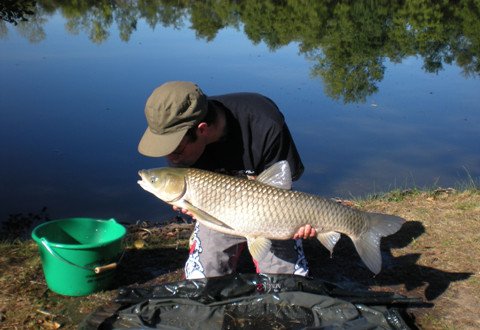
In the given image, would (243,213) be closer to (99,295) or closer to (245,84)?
(99,295)

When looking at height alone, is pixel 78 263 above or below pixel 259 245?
below

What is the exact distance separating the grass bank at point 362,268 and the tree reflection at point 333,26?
4.18 meters

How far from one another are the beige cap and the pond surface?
74.6 inches

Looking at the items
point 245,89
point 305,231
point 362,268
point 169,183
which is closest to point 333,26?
point 245,89

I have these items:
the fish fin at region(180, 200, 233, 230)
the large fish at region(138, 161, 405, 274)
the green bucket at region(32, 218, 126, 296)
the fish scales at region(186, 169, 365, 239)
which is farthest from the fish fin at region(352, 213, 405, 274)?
the green bucket at region(32, 218, 126, 296)

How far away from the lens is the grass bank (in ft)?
7.91

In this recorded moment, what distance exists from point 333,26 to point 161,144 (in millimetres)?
10786

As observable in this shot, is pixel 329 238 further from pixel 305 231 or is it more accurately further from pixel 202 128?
pixel 202 128

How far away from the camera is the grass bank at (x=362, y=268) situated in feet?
7.91

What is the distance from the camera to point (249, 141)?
8.04 feet

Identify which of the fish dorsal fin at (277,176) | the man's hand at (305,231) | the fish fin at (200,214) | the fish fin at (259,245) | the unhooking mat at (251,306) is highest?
the fish dorsal fin at (277,176)

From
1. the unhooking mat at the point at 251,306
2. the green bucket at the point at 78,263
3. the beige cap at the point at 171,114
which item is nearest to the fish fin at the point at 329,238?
the unhooking mat at the point at 251,306

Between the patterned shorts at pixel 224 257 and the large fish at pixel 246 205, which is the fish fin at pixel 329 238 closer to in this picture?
the large fish at pixel 246 205

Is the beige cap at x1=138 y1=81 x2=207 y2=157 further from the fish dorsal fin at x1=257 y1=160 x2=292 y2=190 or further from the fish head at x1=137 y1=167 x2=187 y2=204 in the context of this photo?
the fish dorsal fin at x1=257 y1=160 x2=292 y2=190
